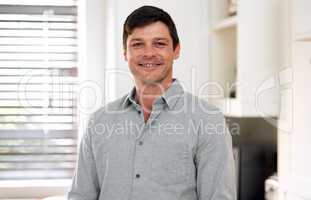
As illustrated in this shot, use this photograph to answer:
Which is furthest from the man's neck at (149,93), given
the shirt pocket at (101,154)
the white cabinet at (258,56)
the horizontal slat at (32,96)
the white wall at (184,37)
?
the horizontal slat at (32,96)

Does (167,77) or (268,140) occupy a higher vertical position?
(167,77)

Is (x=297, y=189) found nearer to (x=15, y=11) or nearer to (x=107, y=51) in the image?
(x=107, y=51)

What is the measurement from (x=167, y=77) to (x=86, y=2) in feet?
3.54

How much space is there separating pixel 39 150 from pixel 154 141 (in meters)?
1.24

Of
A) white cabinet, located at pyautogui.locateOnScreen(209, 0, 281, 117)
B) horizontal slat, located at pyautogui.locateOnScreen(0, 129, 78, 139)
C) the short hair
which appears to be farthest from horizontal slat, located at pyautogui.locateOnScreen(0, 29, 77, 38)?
the short hair

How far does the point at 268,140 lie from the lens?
7.48 feet

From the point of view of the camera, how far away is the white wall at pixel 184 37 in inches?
85.3

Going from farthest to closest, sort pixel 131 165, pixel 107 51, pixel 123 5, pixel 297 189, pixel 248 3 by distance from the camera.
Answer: pixel 107 51, pixel 123 5, pixel 248 3, pixel 297 189, pixel 131 165

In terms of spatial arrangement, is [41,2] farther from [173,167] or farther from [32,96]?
[173,167]

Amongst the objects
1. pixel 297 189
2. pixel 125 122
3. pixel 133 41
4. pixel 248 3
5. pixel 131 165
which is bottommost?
pixel 297 189

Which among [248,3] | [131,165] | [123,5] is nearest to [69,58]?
[123,5]

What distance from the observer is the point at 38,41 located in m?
2.50
